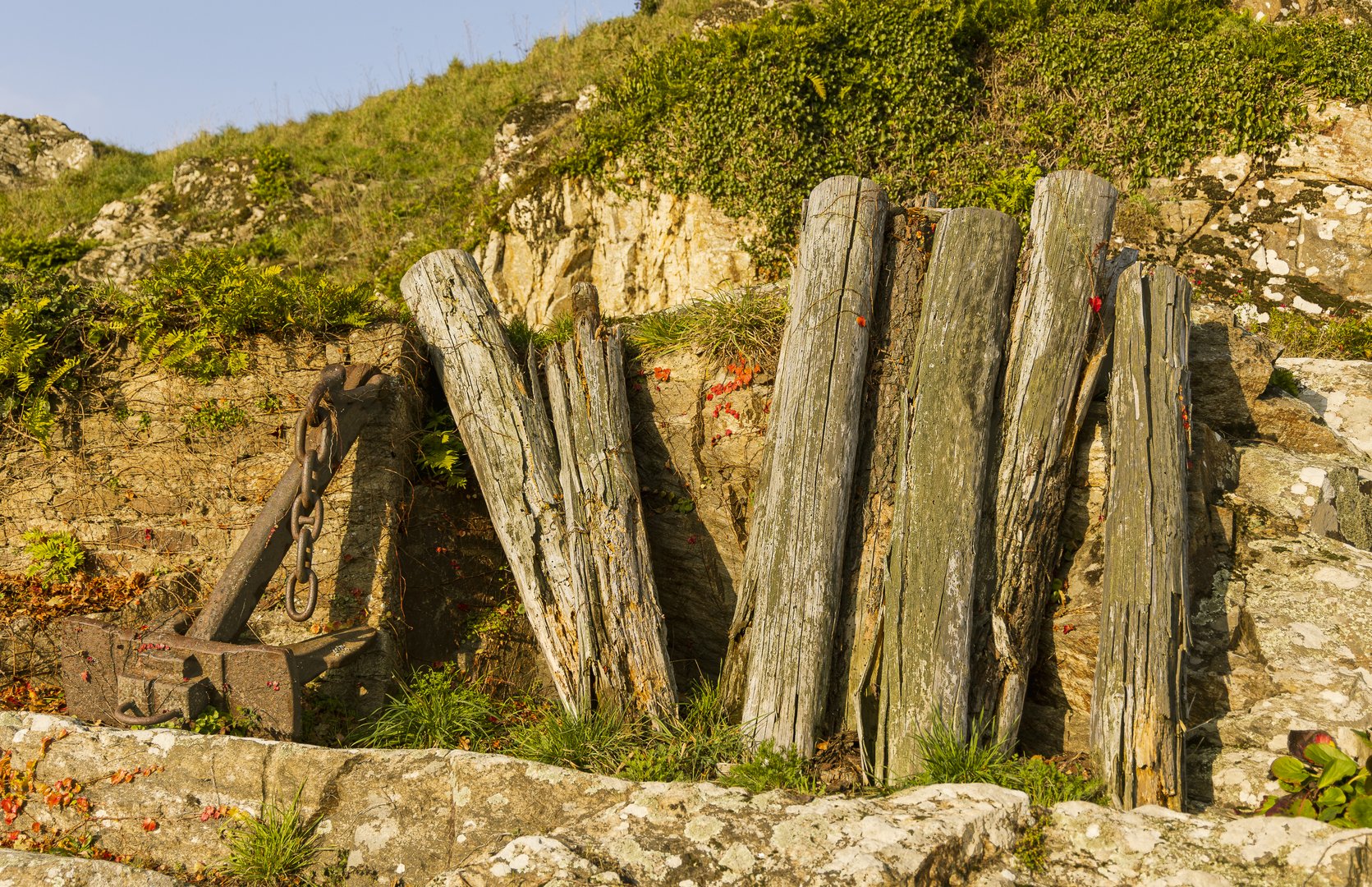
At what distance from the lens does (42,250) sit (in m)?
10.1

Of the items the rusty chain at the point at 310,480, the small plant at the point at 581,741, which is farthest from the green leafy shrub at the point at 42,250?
the small plant at the point at 581,741

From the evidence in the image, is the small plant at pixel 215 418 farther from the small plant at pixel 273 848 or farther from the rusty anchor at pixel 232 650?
the small plant at pixel 273 848

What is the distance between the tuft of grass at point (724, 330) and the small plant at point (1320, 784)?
10.4 feet

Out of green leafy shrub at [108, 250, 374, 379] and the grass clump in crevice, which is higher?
green leafy shrub at [108, 250, 374, 379]

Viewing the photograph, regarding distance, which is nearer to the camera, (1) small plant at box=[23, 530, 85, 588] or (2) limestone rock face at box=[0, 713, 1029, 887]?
(2) limestone rock face at box=[0, 713, 1029, 887]

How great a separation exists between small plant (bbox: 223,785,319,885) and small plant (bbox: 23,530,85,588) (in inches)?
87.1

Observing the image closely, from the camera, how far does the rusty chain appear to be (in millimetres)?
3998

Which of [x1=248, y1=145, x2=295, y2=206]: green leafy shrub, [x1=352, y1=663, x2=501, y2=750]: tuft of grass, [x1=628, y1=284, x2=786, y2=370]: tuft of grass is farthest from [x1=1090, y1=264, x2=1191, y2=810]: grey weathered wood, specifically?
[x1=248, y1=145, x2=295, y2=206]: green leafy shrub

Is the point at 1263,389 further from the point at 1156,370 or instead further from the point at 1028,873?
the point at 1028,873

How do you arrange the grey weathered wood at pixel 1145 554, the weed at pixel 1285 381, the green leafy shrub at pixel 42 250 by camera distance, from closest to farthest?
the grey weathered wood at pixel 1145 554 → the weed at pixel 1285 381 → the green leafy shrub at pixel 42 250

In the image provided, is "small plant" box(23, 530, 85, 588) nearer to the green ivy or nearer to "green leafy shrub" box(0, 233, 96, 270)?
the green ivy

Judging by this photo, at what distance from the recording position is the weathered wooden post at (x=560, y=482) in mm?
4590

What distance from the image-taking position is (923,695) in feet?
13.3

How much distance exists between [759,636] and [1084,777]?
1.58 meters
